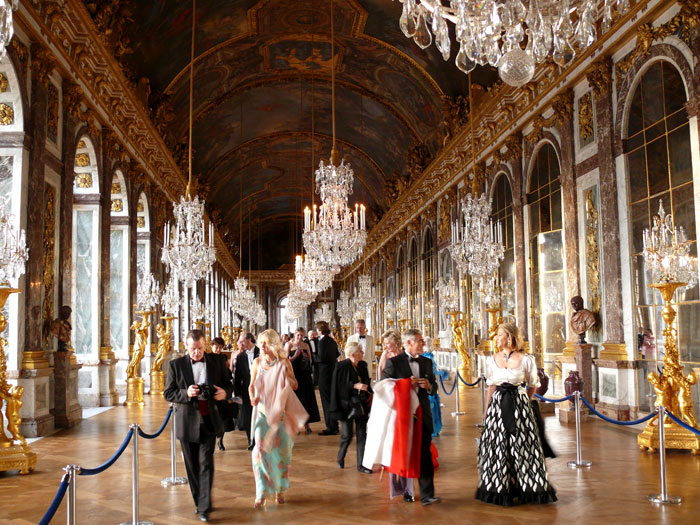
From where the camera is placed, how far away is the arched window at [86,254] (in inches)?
515

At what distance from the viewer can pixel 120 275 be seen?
15.8m

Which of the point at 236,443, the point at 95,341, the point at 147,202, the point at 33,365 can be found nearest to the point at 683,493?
the point at 236,443

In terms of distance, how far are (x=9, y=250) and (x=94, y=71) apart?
260 inches

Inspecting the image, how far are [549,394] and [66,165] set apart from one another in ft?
32.8

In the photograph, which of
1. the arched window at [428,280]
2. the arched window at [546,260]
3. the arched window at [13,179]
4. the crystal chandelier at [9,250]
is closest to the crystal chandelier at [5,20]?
the crystal chandelier at [9,250]

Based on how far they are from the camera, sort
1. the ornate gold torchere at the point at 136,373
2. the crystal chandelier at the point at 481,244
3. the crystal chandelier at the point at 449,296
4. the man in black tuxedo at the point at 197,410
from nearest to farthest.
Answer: the man in black tuxedo at the point at 197,410 < the crystal chandelier at the point at 481,244 < the ornate gold torchere at the point at 136,373 < the crystal chandelier at the point at 449,296

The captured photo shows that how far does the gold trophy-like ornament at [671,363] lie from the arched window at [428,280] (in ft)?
46.6

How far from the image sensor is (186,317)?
23156 millimetres

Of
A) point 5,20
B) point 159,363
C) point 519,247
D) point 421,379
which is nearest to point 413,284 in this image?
point 519,247

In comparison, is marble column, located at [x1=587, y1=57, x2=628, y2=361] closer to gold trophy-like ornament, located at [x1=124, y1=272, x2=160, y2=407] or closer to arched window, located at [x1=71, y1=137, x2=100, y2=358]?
gold trophy-like ornament, located at [x1=124, y1=272, x2=160, y2=407]

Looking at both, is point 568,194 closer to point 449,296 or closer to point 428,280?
point 449,296

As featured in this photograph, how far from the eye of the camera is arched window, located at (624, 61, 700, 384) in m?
8.66

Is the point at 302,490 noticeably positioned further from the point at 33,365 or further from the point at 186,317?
the point at 186,317

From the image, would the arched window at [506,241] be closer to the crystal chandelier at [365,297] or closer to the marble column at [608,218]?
the marble column at [608,218]
